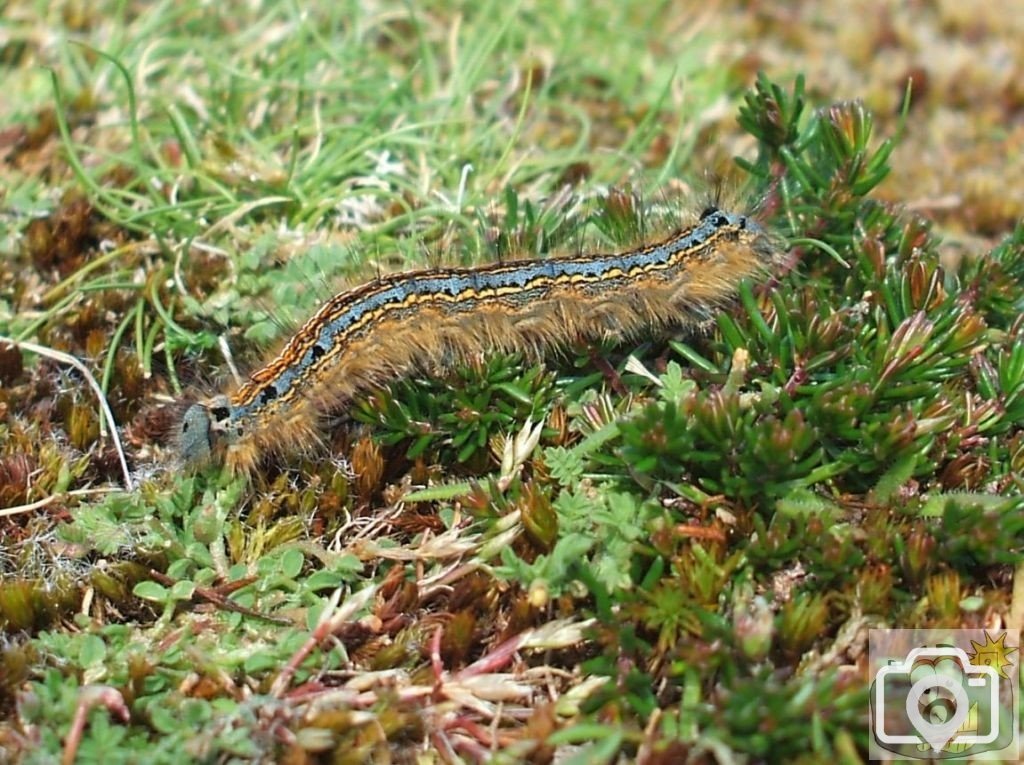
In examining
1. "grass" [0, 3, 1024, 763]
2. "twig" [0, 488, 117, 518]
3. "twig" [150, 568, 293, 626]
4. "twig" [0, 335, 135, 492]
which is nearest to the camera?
"grass" [0, 3, 1024, 763]

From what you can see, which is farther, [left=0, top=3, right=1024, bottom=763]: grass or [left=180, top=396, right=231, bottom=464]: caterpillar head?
[left=180, top=396, right=231, bottom=464]: caterpillar head

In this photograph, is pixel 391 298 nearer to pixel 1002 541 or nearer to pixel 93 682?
pixel 93 682

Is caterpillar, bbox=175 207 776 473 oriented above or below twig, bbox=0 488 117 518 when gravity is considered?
above

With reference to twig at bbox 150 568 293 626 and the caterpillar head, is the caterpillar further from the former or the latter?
twig at bbox 150 568 293 626

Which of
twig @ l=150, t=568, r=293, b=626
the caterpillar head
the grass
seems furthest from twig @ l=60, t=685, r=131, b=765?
the caterpillar head

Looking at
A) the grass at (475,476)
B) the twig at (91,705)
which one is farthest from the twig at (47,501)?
the twig at (91,705)

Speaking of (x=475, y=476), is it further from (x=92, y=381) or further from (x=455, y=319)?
(x=92, y=381)
